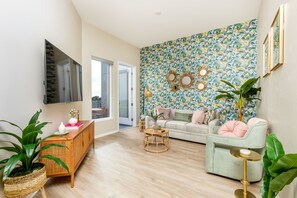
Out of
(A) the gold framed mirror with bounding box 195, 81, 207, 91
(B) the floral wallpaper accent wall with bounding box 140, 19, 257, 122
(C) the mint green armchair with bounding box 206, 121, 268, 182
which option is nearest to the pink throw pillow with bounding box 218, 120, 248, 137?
(C) the mint green armchair with bounding box 206, 121, 268, 182

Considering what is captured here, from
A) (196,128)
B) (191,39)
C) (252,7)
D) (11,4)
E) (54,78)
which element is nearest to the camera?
(11,4)

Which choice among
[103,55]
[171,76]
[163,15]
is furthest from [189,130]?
[103,55]

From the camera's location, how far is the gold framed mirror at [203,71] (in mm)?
4312

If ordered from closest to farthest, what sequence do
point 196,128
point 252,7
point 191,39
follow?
point 252,7 → point 196,128 → point 191,39

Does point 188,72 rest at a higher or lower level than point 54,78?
higher

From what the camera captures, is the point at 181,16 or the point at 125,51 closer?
the point at 181,16

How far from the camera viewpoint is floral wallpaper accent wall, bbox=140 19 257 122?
373cm

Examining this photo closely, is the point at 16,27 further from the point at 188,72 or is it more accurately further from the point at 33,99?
the point at 188,72

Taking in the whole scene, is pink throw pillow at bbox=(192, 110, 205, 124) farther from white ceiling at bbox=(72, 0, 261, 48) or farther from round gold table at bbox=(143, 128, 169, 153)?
white ceiling at bbox=(72, 0, 261, 48)

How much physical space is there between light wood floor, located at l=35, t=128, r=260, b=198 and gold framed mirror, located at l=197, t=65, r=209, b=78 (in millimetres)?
2329

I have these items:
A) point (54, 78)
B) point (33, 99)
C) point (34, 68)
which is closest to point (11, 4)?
point (34, 68)

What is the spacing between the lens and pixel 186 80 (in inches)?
186

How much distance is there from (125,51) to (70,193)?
4444 mm

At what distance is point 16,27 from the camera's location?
5.06 ft
